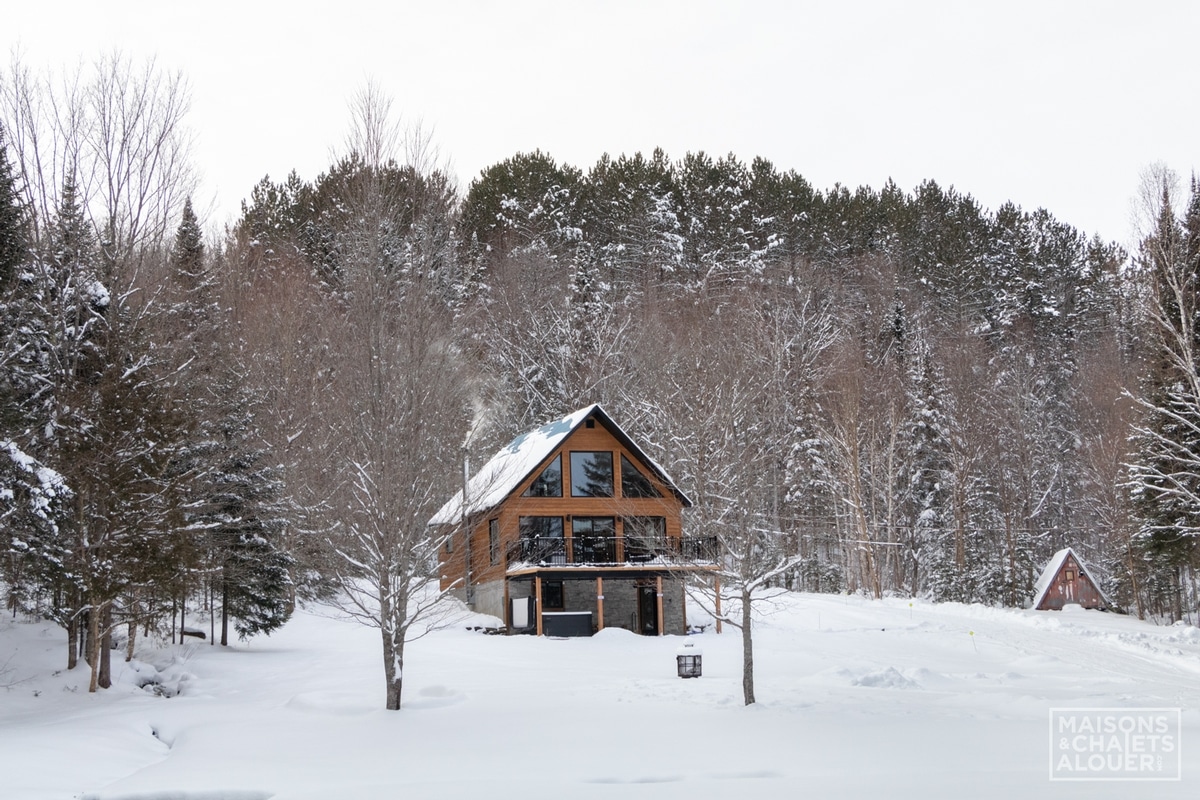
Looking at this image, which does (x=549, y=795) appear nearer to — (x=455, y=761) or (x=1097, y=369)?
(x=455, y=761)

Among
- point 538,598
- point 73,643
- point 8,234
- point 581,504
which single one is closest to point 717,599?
point 538,598

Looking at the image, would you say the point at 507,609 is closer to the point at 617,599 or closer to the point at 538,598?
the point at 538,598

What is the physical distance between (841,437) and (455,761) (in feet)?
110

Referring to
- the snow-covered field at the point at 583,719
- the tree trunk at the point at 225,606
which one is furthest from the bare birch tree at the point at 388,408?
the tree trunk at the point at 225,606

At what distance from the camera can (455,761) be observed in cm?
1230

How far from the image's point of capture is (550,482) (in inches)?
1233

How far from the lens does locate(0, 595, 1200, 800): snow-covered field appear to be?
1098 centimetres

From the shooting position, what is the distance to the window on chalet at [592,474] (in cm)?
3153

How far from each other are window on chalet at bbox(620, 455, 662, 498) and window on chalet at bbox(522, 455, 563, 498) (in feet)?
6.48

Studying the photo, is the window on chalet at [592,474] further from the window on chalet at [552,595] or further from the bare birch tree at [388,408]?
the bare birch tree at [388,408]

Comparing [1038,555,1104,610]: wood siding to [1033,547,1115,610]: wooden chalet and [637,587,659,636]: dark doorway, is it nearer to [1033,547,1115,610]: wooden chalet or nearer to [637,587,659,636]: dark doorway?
[1033,547,1115,610]: wooden chalet

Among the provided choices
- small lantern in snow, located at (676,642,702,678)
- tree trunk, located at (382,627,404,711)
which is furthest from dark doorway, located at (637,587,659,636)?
tree trunk, located at (382,627,404,711)

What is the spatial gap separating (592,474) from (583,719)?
16979 mm

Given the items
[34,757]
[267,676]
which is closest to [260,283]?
[267,676]
